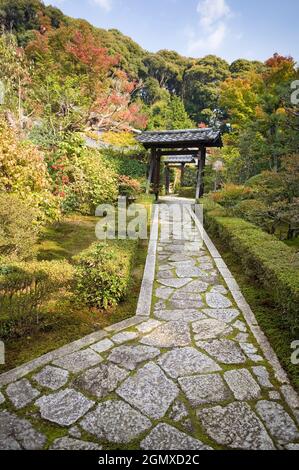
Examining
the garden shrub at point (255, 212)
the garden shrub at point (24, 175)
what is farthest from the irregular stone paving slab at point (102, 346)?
the garden shrub at point (255, 212)

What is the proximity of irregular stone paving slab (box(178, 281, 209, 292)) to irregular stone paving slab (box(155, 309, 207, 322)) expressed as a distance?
0.85 meters

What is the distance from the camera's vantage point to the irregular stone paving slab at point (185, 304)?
16.5ft

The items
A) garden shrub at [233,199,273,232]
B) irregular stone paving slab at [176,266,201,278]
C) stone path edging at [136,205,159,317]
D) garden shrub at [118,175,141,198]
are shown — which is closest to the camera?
stone path edging at [136,205,159,317]

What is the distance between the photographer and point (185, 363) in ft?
11.5

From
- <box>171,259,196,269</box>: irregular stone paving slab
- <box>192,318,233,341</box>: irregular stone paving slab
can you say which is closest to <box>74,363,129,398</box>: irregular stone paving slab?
<box>192,318,233,341</box>: irregular stone paving slab

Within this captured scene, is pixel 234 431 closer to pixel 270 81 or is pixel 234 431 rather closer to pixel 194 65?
pixel 270 81

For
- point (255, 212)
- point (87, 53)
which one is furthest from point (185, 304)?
point (87, 53)

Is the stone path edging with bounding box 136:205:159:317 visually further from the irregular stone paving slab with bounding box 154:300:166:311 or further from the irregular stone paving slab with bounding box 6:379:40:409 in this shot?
the irregular stone paving slab with bounding box 6:379:40:409

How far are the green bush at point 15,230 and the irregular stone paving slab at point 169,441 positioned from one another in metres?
4.74

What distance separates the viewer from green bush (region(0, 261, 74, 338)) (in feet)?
13.2

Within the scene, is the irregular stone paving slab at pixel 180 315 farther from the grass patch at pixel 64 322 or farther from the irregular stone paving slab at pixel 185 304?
the grass patch at pixel 64 322

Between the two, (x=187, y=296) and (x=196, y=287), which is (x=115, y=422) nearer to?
(x=187, y=296)

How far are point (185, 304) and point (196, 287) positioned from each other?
2.62ft

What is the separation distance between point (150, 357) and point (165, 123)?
91.2 feet
